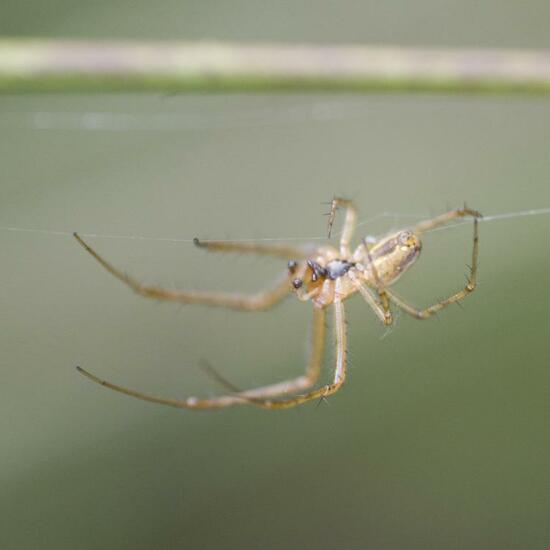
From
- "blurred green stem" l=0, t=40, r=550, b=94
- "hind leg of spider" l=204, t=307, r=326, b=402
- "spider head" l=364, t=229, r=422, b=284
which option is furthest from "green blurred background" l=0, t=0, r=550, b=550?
"blurred green stem" l=0, t=40, r=550, b=94

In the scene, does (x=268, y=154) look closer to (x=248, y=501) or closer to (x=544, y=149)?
(x=544, y=149)

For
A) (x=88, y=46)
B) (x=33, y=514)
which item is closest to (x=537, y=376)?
(x=33, y=514)

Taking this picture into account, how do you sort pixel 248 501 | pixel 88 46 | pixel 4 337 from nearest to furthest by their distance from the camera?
pixel 88 46
pixel 4 337
pixel 248 501

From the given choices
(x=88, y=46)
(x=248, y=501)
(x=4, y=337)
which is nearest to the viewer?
(x=88, y=46)

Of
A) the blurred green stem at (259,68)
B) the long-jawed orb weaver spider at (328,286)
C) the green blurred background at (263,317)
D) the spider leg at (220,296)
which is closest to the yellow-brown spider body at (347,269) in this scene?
the long-jawed orb weaver spider at (328,286)

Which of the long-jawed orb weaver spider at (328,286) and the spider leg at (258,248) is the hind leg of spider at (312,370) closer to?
the long-jawed orb weaver spider at (328,286)

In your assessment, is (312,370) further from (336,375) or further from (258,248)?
(258,248)
